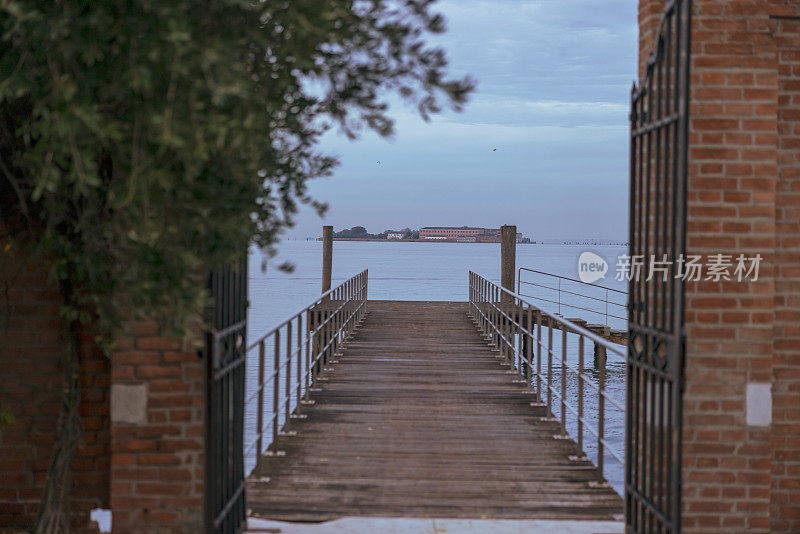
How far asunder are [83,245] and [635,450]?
2.90 meters

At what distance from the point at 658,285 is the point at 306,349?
3.92 metres

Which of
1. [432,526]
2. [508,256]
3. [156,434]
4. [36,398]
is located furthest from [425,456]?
[508,256]

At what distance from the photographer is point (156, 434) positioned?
12.1ft

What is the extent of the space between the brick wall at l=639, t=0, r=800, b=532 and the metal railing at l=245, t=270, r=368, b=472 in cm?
240

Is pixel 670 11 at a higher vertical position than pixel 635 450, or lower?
higher

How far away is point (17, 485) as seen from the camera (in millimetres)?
4020

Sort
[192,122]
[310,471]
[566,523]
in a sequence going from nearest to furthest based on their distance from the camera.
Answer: [192,122] → [566,523] → [310,471]

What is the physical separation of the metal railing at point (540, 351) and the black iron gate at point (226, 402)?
6.27ft

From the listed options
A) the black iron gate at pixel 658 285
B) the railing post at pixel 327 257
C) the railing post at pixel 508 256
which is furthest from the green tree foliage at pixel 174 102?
the railing post at pixel 327 257

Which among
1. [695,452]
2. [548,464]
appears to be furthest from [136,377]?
[548,464]

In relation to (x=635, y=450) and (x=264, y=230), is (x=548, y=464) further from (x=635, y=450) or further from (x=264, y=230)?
(x=264, y=230)

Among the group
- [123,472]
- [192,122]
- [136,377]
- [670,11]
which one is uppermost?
[670,11]

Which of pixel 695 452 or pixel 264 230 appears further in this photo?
pixel 695 452

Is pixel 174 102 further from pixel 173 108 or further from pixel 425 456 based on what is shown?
pixel 425 456
